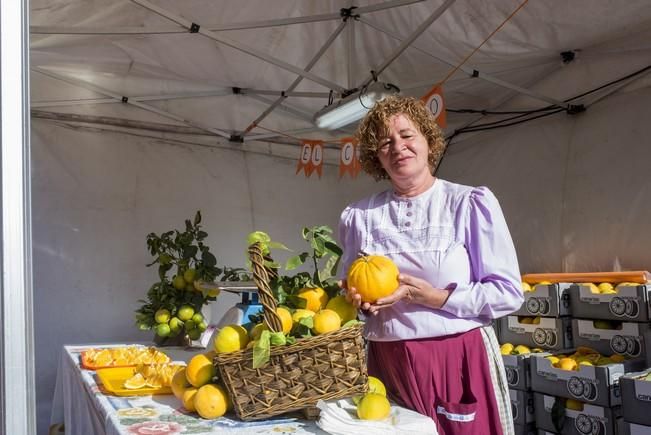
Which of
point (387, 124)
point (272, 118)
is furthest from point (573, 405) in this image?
point (272, 118)

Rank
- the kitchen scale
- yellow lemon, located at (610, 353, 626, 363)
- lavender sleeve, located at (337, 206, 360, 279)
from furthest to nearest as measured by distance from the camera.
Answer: yellow lemon, located at (610, 353, 626, 363) < the kitchen scale < lavender sleeve, located at (337, 206, 360, 279)

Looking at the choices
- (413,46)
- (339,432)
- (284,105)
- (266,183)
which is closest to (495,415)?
(339,432)

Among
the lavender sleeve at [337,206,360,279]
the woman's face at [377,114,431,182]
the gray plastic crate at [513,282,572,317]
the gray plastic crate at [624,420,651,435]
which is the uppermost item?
the woman's face at [377,114,431,182]

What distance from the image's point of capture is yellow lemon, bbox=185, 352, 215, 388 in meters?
1.28

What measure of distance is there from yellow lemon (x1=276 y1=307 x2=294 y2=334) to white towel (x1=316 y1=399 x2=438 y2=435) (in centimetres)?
17

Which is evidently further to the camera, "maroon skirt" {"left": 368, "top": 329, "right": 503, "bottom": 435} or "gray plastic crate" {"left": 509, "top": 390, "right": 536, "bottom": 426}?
"gray plastic crate" {"left": 509, "top": 390, "right": 536, "bottom": 426}

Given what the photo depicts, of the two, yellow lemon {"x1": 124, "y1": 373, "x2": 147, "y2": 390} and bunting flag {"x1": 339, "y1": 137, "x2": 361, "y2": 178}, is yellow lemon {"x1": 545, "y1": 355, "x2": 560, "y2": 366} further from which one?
yellow lemon {"x1": 124, "y1": 373, "x2": 147, "y2": 390}

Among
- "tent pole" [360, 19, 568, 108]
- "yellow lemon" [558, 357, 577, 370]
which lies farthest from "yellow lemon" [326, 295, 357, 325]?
"tent pole" [360, 19, 568, 108]

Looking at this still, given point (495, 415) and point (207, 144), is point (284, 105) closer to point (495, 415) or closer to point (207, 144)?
point (207, 144)

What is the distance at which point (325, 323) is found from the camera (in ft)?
3.85

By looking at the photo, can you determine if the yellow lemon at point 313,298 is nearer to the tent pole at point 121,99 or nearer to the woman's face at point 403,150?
the woman's face at point 403,150

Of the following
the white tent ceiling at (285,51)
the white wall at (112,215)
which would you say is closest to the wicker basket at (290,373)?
the white tent ceiling at (285,51)

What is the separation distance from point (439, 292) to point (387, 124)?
477mm

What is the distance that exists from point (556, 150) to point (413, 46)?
1597 mm
